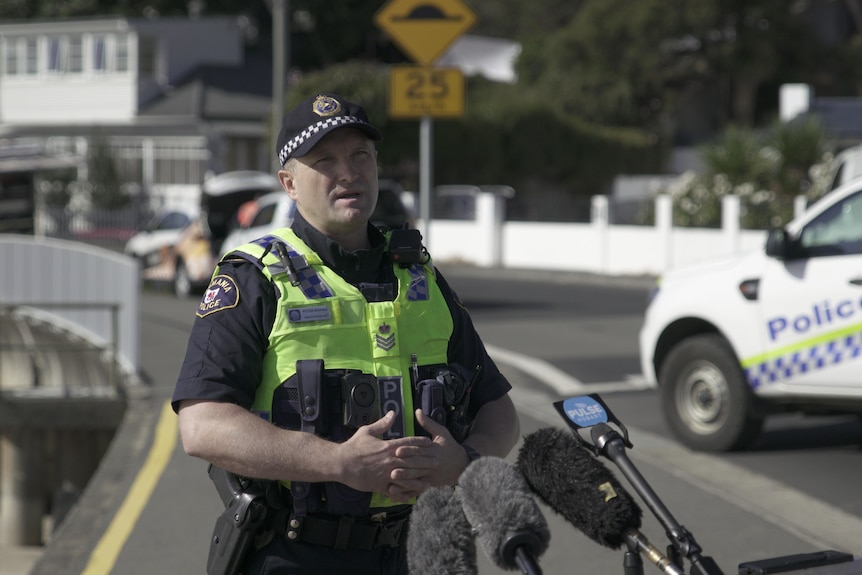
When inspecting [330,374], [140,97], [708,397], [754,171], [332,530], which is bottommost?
[708,397]

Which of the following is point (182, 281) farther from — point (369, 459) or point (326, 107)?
point (369, 459)

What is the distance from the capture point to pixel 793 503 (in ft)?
23.7

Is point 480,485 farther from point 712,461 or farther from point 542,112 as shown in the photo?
point 542,112

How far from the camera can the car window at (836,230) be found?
787 centimetres

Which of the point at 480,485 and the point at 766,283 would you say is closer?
the point at 480,485

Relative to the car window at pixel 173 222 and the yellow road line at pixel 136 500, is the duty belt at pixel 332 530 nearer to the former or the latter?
the yellow road line at pixel 136 500

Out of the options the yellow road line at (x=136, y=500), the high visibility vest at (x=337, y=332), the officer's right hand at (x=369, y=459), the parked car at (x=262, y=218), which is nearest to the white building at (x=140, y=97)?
the parked car at (x=262, y=218)

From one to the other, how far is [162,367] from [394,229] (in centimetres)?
1016

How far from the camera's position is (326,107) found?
300 cm

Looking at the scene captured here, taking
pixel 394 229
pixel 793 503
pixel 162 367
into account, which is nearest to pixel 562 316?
pixel 162 367

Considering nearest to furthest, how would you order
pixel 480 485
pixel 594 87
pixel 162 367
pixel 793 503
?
pixel 480 485 → pixel 793 503 → pixel 162 367 → pixel 594 87

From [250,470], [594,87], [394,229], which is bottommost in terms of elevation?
[250,470]

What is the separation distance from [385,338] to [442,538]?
2.08 ft

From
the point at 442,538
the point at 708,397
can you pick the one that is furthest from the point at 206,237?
the point at 442,538
